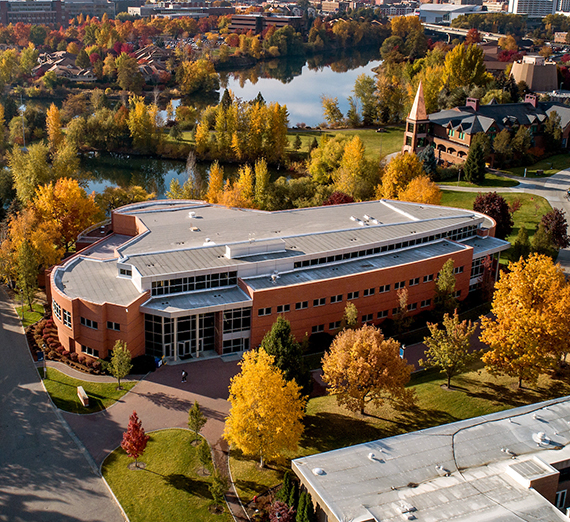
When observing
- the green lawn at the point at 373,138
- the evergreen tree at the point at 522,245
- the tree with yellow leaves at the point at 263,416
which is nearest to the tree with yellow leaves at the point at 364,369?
the tree with yellow leaves at the point at 263,416

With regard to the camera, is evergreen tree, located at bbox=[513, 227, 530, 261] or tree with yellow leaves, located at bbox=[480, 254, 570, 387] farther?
evergreen tree, located at bbox=[513, 227, 530, 261]

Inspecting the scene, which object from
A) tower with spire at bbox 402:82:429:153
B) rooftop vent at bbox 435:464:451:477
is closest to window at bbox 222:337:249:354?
rooftop vent at bbox 435:464:451:477

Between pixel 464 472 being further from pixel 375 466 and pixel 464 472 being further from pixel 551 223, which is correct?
pixel 551 223

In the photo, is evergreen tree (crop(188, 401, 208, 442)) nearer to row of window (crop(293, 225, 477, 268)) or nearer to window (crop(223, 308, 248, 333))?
window (crop(223, 308, 248, 333))

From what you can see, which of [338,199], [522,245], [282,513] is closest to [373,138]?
[338,199]

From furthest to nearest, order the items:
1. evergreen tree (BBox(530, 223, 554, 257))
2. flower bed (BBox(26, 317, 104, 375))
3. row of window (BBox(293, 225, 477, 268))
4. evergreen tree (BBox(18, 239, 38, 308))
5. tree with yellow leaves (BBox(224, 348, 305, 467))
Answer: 1. evergreen tree (BBox(530, 223, 554, 257))
2. evergreen tree (BBox(18, 239, 38, 308))
3. row of window (BBox(293, 225, 477, 268))
4. flower bed (BBox(26, 317, 104, 375))
5. tree with yellow leaves (BBox(224, 348, 305, 467))

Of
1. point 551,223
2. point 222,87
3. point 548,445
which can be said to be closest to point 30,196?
point 551,223
